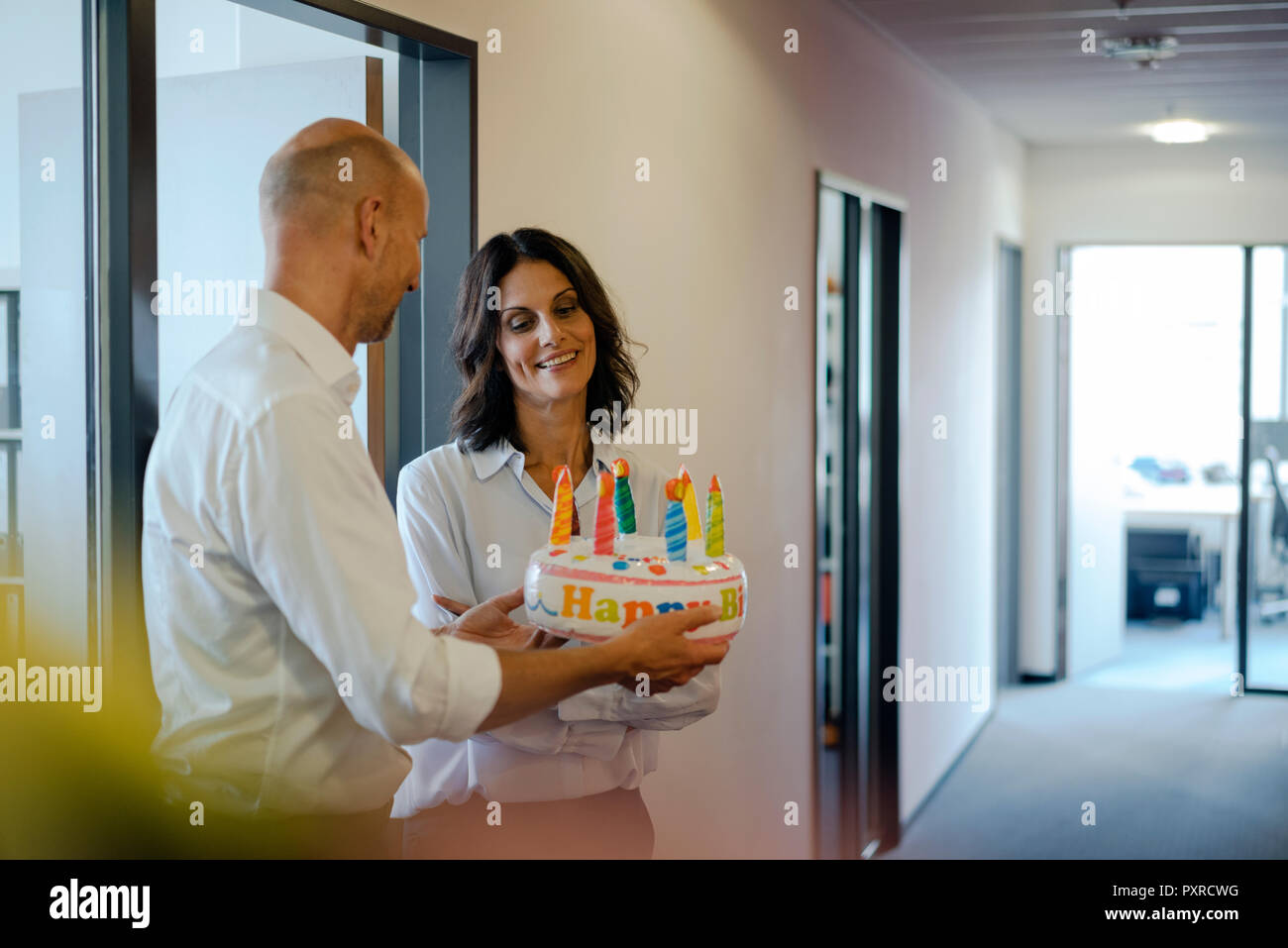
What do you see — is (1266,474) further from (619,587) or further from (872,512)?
(619,587)

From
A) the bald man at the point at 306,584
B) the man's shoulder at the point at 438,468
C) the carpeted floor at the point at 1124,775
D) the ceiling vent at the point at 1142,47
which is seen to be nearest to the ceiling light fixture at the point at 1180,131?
the ceiling vent at the point at 1142,47

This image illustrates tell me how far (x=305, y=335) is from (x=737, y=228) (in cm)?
184

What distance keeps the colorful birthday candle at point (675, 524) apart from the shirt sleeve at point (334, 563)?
35 centimetres

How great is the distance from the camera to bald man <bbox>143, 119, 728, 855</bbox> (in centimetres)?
124

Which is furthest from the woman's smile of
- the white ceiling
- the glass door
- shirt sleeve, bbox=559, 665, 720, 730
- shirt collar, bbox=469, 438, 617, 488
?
the glass door

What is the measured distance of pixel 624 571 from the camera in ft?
4.91

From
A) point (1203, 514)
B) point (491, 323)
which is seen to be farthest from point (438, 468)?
point (1203, 514)

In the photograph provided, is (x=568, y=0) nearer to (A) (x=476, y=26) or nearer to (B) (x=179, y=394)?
(A) (x=476, y=26)

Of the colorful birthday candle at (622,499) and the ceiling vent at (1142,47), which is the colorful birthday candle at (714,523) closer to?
the colorful birthday candle at (622,499)

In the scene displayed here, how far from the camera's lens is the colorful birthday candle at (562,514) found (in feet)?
5.08

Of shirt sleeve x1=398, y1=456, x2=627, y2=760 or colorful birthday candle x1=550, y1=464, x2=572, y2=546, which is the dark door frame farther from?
colorful birthday candle x1=550, y1=464, x2=572, y2=546

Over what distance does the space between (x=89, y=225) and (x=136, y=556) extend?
0.42 metres
